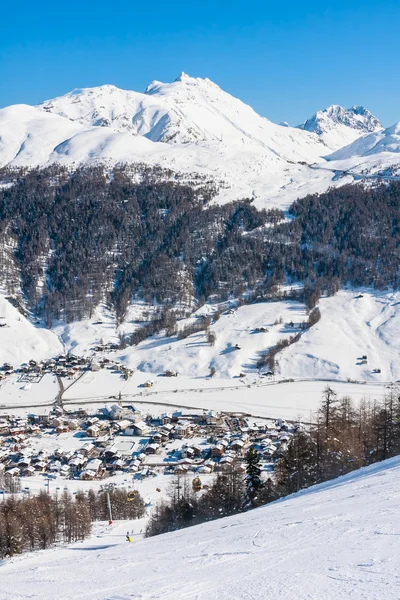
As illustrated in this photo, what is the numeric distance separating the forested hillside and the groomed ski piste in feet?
258

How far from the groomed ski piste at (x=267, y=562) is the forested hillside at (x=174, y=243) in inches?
3091

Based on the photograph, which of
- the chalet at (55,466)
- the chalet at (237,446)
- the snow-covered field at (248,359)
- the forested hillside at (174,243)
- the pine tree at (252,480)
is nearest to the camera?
the pine tree at (252,480)

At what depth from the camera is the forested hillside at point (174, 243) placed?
10288 cm

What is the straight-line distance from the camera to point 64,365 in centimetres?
7700

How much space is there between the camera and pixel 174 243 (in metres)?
121

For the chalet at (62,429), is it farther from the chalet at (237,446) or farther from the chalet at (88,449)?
the chalet at (237,446)

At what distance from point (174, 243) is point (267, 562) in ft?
372

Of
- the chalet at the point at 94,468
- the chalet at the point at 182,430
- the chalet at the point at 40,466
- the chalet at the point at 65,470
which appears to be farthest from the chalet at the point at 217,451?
the chalet at the point at 40,466

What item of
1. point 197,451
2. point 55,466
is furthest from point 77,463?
point 197,451

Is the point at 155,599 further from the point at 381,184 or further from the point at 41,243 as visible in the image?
the point at 381,184

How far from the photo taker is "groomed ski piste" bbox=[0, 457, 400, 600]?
7176 millimetres

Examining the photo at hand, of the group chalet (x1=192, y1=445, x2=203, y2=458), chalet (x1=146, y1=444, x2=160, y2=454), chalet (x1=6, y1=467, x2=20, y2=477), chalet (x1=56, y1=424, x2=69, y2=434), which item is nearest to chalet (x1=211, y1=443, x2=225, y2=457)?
chalet (x1=192, y1=445, x2=203, y2=458)

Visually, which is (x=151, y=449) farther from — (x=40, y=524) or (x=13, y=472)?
(x=40, y=524)

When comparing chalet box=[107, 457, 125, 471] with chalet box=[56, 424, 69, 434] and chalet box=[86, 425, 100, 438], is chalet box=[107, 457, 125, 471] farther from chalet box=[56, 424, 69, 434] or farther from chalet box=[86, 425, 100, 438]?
chalet box=[56, 424, 69, 434]
